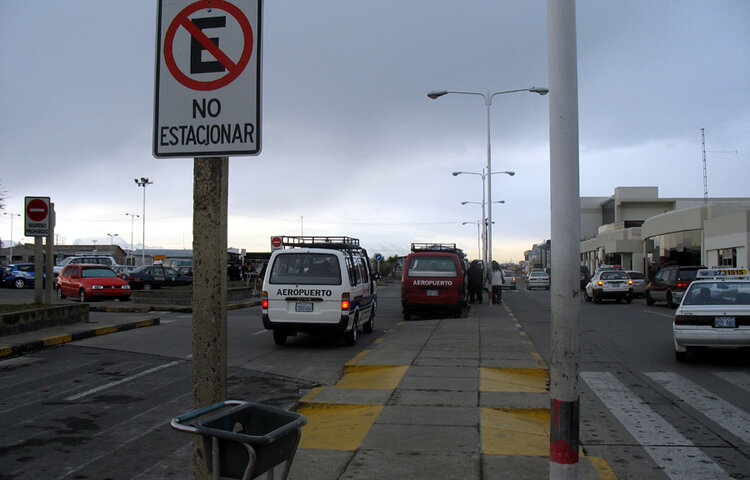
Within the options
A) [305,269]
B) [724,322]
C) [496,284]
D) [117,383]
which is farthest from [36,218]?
[496,284]

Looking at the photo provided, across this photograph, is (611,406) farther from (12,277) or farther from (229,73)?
(12,277)

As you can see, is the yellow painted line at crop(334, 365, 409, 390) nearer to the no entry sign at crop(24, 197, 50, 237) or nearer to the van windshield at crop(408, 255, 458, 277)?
the no entry sign at crop(24, 197, 50, 237)

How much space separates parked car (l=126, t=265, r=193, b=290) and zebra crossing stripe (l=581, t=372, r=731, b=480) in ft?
98.8

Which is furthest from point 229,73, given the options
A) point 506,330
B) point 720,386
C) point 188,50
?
point 506,330

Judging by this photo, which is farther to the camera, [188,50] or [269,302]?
[269,302]

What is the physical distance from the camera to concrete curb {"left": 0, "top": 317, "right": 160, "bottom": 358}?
1166 centimetres

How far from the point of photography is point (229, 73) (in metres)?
3.22

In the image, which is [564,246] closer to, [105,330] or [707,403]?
[707,403]

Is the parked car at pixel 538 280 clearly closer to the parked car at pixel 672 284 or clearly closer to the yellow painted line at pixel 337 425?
the parked car at pixel 672 284

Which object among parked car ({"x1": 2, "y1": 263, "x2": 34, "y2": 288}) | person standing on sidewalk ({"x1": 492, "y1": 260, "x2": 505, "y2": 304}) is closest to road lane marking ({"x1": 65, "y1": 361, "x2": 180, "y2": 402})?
person standing on sidewalk ({"x1": 492, "y1": 260, "x2": 505, "y2": 304})

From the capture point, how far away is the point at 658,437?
6.60 m

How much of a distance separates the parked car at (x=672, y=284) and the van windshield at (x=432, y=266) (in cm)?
1047

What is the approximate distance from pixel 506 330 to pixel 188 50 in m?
12.6

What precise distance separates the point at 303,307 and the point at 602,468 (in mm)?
8391
